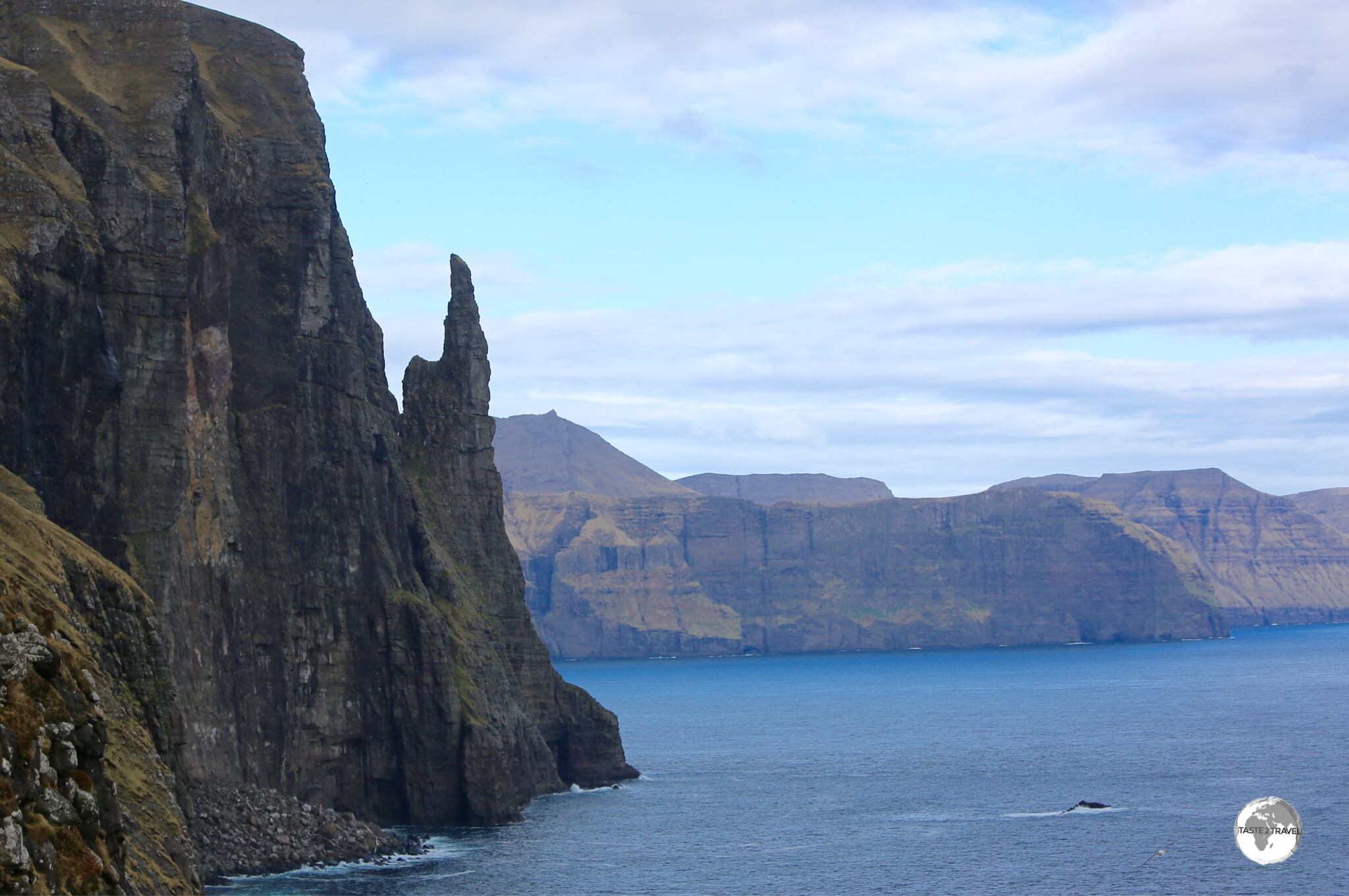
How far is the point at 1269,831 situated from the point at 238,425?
85.3 m

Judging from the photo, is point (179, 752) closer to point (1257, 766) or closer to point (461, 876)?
point (461, 876)

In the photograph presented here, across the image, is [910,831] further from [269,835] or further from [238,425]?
[238,425]

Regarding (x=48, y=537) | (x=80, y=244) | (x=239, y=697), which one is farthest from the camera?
(x=239, y=697)

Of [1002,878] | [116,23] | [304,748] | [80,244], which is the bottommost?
[1002,878]

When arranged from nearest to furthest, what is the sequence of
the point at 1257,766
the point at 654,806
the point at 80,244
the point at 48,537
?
1. the point at 48,537
2. the point at 80,244
3. the point at 654,806
4. the point at 1257,766

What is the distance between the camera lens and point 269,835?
103688mm

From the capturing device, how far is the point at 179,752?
85.2 m

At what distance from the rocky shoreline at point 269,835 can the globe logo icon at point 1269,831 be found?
201 ft

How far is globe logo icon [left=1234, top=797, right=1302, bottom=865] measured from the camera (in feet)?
165

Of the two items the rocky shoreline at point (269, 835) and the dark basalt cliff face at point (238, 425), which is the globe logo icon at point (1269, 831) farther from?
the dark basalt cliff face at point (238, 425)

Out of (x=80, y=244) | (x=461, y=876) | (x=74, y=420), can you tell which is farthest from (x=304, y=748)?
(x=80, y=244)

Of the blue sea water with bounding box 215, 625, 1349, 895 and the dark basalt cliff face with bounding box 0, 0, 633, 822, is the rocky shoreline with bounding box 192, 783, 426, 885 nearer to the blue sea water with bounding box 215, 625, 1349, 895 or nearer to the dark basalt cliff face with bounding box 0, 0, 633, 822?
the blue sea water with bounding box 215, 625, 1349, 895

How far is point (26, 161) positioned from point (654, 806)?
226ft

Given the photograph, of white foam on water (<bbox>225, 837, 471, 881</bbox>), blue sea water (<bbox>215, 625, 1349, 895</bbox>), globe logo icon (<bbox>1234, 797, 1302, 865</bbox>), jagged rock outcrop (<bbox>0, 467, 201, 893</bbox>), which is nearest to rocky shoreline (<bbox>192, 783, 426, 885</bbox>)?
white foam on water (<bbox>225, 837, 471, 881</bbox>)
